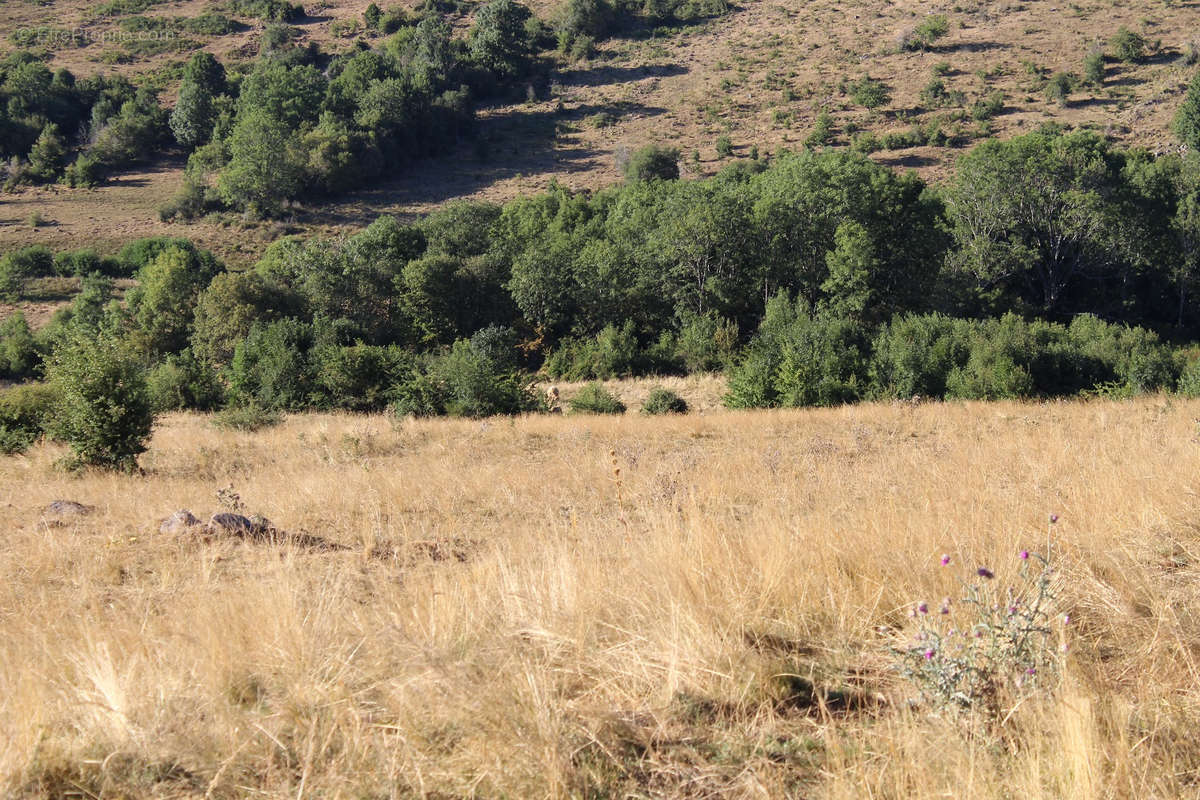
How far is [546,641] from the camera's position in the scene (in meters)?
3.33

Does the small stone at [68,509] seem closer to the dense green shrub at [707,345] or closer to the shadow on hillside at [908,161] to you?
the dense green shrub at [707,345]

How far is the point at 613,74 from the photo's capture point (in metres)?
77.8

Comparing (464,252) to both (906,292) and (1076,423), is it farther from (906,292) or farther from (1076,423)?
(1076,423)

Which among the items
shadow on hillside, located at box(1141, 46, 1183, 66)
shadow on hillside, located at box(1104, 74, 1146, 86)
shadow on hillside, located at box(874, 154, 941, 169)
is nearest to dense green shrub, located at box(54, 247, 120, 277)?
shadow on hillside, located at box(874, 154, 941, 169)

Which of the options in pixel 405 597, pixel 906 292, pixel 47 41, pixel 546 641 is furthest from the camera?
pixel 47 41

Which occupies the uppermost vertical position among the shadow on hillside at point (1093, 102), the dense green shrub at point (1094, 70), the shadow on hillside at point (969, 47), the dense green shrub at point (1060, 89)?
the shadow on hillside at point (969, 47)

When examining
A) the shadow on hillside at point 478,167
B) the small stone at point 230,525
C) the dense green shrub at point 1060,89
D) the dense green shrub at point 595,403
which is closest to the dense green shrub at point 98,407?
the small stone at point 230,525

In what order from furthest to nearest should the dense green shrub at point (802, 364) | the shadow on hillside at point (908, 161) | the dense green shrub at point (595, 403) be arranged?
1. the shadow on hillside at point (908, 161)
2. the dense green shrub at point (595, 403)
3. the dense green shrub at point (802, 364)

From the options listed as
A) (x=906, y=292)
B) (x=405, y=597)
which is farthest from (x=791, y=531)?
(x=906, y=292)

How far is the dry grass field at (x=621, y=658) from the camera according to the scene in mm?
2471

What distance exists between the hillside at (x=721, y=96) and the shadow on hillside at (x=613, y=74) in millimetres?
222

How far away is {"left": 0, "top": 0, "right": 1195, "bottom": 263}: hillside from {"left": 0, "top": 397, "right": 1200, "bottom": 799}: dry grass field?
5147 centimetres

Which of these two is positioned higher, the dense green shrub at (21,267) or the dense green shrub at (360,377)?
the dense green shrub at (21,267)

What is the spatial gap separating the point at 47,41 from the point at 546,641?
100975 millimetres
